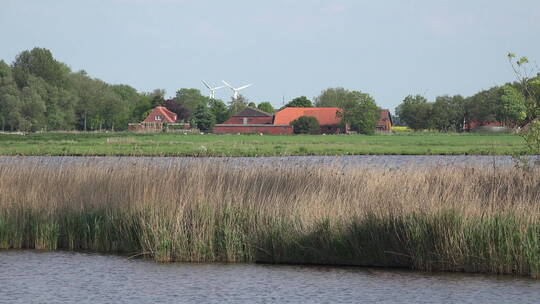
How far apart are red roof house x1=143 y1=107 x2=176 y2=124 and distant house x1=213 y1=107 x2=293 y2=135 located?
22226mm

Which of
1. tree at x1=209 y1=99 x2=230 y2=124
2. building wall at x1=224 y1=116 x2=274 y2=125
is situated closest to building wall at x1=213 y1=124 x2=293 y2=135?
building wall at x1=224 y1=116 x2=274 y2=125

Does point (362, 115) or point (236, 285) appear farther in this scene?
point (362, 115)

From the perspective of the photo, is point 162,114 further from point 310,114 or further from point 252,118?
point 310,114

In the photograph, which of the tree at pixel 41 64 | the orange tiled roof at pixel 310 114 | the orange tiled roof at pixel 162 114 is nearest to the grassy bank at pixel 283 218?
the orange tiled roof at pixel 310 114

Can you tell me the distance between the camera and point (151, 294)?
1452cm

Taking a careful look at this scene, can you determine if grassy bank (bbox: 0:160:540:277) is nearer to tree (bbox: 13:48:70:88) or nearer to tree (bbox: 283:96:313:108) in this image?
tree (bbox: 13:48:70:88)

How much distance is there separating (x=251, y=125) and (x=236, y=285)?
13836 centimetres

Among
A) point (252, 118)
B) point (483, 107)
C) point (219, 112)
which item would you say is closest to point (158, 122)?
point (219, 112)

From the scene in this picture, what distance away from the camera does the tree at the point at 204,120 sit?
160 meters

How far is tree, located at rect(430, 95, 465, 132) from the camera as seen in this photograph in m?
156

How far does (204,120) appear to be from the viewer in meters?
160

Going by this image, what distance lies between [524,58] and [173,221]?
34.3ft

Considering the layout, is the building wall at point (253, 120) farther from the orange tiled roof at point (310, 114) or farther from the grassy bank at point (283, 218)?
the grassy bank at point (283, 218)

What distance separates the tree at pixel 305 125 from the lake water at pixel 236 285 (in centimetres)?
12497
